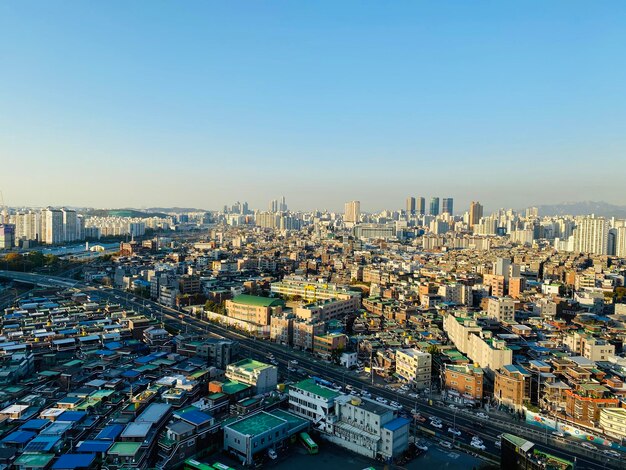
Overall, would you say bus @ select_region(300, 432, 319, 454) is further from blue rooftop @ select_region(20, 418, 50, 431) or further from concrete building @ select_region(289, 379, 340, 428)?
blue rooftop @ select_region(20, 418, 50, 431)

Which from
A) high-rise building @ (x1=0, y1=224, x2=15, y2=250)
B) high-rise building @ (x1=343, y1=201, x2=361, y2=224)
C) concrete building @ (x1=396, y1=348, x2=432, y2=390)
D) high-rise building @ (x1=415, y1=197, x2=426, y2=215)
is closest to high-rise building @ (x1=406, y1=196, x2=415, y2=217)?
high-rise building @ (x1=415, y1=197, x2=426, y2=215)

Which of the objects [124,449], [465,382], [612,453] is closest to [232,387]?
[124,449]

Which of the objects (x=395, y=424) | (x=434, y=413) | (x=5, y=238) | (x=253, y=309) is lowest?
(x=434, y=413)

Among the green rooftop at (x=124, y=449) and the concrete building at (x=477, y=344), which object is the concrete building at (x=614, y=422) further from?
the green rooftop at (x=124, y=449)

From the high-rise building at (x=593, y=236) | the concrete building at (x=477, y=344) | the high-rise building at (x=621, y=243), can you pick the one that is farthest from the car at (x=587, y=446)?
the high-rise building at (x=621, y=243)

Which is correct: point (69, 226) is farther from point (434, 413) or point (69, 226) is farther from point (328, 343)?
point (434, 413)

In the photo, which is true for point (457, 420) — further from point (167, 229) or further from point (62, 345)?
point (167, 229)
